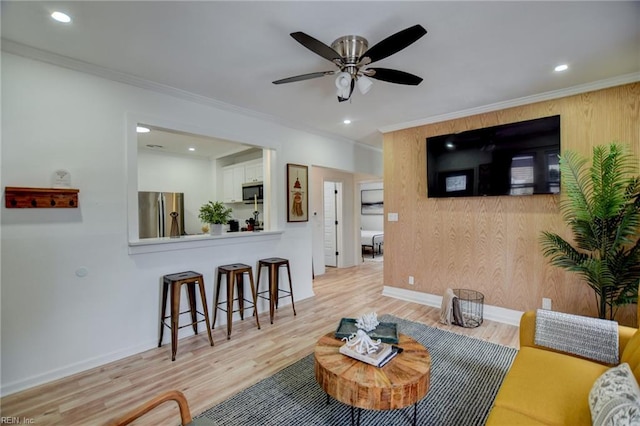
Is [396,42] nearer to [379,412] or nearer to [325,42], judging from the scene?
[325,42]

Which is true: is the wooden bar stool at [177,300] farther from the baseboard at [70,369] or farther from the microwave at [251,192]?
the microwave at [251,192]

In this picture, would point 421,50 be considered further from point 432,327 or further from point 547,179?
point 432,327

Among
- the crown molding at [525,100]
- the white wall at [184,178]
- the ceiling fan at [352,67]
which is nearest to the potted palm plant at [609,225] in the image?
the crown molding at [525,100]

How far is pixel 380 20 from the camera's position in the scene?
1924 mm

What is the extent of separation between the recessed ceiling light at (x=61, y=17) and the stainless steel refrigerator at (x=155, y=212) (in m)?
3.55

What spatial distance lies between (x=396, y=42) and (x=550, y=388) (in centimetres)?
214

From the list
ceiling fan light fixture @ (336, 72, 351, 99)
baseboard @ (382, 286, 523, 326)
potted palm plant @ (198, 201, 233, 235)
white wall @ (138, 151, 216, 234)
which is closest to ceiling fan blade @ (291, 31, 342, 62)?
ceiling fan light fixture @ (336, 72, 351, 99)

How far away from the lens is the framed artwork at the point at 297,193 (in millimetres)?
4176

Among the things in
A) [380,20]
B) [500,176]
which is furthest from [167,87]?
[500,176]

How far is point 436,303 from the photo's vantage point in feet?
13.3

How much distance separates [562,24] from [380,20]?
50.6 inches

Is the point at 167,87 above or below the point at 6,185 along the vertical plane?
above

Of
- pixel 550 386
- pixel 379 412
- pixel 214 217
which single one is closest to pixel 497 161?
pixel 550 386

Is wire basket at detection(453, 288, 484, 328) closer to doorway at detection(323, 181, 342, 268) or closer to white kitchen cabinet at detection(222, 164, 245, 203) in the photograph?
doorway at detection(323, 181, 342, 268)
